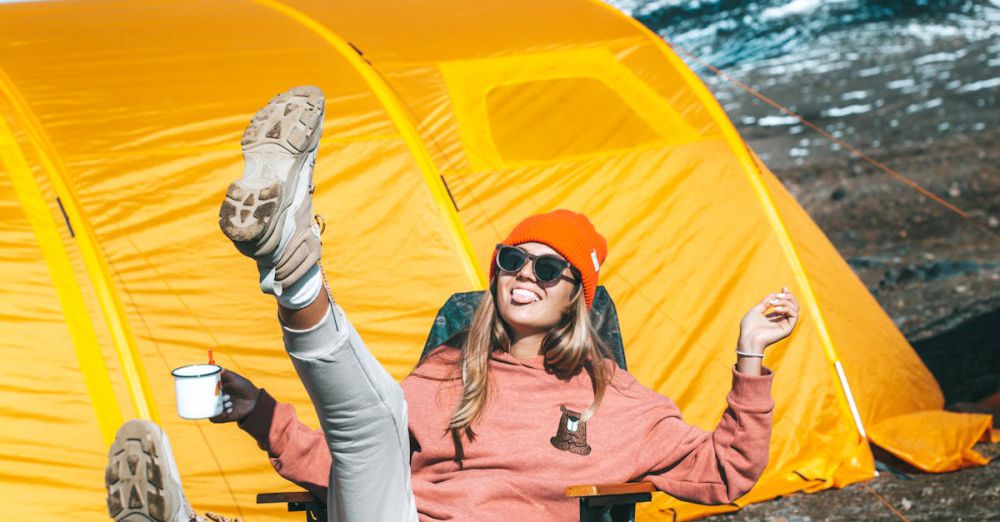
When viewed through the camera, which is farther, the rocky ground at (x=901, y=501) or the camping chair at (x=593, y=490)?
the rocky ground at (x=901, y=501)

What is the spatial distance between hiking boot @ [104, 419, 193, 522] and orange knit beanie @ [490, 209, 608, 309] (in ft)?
3.65

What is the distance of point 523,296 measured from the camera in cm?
332

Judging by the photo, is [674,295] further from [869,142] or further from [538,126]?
[869,142]

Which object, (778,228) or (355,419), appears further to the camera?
(778,228)

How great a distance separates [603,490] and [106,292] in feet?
6.74

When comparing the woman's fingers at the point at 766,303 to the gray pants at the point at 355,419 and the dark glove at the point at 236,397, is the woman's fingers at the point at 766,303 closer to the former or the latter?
the gray pants at the point at 355,419

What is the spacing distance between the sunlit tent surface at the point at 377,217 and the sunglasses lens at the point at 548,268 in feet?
4.56

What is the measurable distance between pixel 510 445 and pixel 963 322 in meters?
5.06

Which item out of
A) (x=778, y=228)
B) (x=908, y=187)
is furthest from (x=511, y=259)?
(x=908, y=187)

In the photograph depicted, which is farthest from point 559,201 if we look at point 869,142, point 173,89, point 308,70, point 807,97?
point 807,97

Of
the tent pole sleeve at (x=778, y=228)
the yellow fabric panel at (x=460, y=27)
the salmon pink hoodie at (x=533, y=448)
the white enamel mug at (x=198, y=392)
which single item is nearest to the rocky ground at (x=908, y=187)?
the tent pole sleeve at (x=778, y=228)

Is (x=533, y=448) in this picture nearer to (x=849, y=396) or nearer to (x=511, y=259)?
(x=511, y=259)

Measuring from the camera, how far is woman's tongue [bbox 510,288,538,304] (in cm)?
332

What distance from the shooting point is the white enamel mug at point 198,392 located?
2889 millimetres
